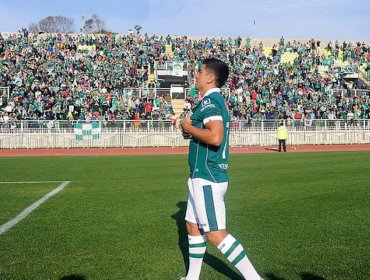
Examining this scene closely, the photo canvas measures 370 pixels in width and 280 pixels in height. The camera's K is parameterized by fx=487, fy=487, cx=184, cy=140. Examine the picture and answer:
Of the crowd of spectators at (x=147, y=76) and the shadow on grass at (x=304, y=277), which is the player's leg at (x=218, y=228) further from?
the crowd of spectators at (x=147, y=76)

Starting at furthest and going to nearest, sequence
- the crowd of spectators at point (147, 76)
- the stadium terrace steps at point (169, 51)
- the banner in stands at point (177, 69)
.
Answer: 1. the stadium terrace steps at point (169, 51)
2. the banner in stands at point (177, 69)
3. the crowd of spectators at point (147, 76)

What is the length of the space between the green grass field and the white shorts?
0.95m

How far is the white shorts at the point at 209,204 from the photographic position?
175 inches

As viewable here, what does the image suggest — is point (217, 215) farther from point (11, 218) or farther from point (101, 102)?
point (101, 102)

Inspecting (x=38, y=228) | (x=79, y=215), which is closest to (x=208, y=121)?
(x=38, y=228)

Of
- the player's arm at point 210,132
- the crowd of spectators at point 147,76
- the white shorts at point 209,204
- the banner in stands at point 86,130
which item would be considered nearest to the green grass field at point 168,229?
the white shorts at point 209,204

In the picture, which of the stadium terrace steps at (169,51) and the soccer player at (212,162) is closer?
the soccer player at (212,162)

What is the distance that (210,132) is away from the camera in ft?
14.2

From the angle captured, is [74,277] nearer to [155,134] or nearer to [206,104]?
Answer: [206,104]

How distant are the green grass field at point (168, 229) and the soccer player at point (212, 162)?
84 centimetres

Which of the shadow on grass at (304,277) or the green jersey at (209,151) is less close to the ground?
the green jersey at (209,151)

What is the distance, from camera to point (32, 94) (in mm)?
33875

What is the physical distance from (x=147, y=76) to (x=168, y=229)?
3274 cm

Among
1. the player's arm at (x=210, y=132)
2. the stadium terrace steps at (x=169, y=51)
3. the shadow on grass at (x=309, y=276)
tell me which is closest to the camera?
the player's arm at (x=210, y=132)
